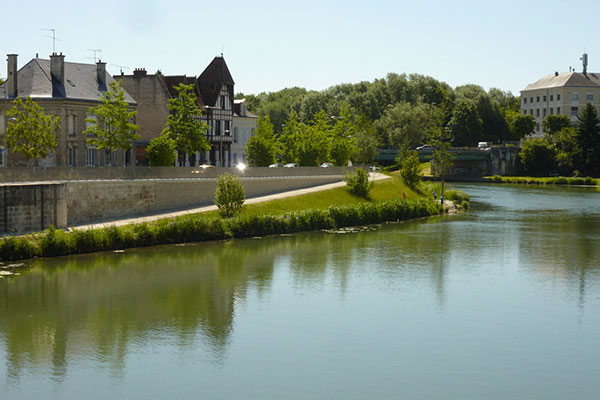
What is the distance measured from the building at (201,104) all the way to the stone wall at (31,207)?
28.6 m

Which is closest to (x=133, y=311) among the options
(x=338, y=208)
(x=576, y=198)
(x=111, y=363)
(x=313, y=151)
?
(x=111, y=363)

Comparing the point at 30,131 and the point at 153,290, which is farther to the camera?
the point at 30,131

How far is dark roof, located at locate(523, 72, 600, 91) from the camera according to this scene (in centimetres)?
16012

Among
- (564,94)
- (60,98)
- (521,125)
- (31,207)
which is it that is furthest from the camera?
(564,94)

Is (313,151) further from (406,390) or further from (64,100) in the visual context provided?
(406,390)

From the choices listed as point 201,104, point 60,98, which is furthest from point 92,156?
point 201,104

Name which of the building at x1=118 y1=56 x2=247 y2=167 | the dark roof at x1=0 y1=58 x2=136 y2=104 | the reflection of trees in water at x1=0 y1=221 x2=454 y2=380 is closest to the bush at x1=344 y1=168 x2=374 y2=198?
the building at x1=118 y1=56 x2=247 y2=167

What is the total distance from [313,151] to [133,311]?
184ft

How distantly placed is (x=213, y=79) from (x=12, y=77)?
27.9 metres

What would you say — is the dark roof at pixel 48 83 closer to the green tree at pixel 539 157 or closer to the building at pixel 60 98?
the building at pixel 60 98

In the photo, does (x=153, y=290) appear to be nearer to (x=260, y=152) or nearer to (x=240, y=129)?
(x=260, y=152)

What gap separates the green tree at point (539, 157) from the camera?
427ft

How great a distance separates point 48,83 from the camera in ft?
213

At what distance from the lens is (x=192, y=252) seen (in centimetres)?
4700
